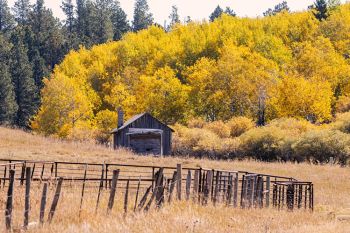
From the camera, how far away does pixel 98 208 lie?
16.9m

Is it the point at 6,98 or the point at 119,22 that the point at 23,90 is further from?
the point at 119,22

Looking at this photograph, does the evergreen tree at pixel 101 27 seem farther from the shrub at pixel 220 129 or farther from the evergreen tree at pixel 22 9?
the shrub at pixel 220 129

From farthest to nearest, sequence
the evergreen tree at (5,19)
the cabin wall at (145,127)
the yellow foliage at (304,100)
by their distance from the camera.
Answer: the evergreen tree at (5,19), the yellow foliage at (304,100), the cabin wall at (145,127)

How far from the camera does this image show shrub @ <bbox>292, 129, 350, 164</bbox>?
48156mm

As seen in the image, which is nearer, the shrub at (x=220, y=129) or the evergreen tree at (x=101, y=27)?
the shrub at (x=220, y=129)

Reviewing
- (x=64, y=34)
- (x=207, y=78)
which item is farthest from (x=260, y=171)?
(x=64, y=34)

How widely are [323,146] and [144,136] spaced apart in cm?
1742

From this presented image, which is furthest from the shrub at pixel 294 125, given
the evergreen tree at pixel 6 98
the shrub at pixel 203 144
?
the evergreen tree at pixel 6 98

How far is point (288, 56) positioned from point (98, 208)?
268 ft

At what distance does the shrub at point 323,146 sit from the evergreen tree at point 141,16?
116 metres

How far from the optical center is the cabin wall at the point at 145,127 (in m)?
56.7

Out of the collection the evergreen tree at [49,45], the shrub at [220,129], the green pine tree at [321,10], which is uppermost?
the green pine tree at [321,10]

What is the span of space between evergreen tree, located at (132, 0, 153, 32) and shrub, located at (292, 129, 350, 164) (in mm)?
116060

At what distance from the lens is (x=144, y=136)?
57.1 metres
